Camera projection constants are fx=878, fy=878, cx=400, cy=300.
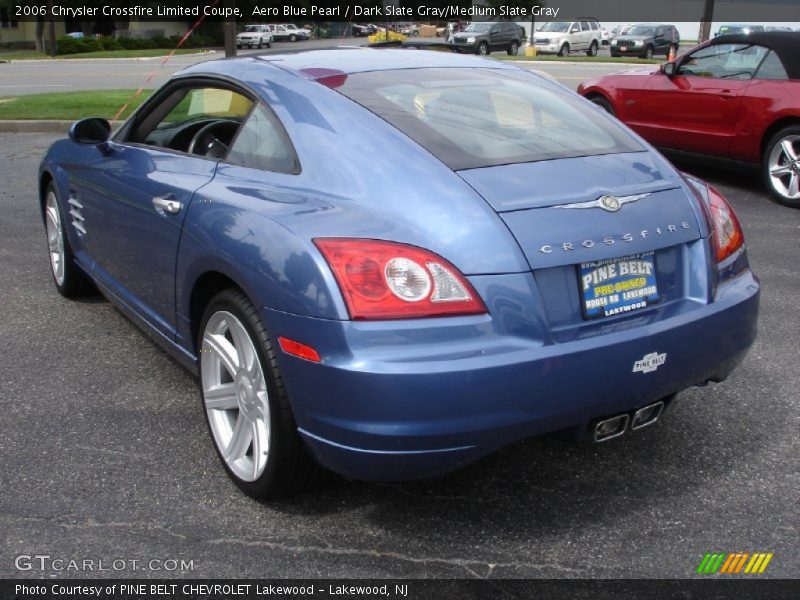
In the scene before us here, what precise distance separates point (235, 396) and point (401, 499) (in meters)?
0.70

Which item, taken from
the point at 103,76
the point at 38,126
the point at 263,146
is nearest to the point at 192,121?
the point at 263,146

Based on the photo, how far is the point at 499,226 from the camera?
8.82ft

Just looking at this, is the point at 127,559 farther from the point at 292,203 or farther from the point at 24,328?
the point at 24,328

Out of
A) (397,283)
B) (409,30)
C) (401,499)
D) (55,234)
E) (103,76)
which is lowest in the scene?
(409,30)

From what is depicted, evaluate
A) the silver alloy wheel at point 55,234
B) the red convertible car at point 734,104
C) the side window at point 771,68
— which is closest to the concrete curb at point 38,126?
the silver alloy wheel at point 55,234

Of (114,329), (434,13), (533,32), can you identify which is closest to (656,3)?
(434,13)

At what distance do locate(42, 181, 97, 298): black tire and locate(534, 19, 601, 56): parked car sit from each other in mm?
35825

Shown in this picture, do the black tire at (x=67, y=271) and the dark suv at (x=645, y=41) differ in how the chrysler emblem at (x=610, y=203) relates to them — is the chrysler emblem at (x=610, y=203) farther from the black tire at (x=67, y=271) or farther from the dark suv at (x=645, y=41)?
the dark suv at (x=645, y=41)

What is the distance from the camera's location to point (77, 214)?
4648 millimetres

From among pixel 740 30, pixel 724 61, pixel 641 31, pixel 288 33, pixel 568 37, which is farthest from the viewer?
pixel 288 33

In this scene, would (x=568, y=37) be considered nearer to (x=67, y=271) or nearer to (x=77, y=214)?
(x=67, y=271)

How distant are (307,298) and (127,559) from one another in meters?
1.03

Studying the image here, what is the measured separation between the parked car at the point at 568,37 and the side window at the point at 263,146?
1468 inches

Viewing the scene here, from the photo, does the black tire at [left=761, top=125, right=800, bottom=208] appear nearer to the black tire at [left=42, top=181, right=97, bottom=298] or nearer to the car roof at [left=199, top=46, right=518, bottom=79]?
the car roof at [left=199, top=46, right=518, bottom=79]
